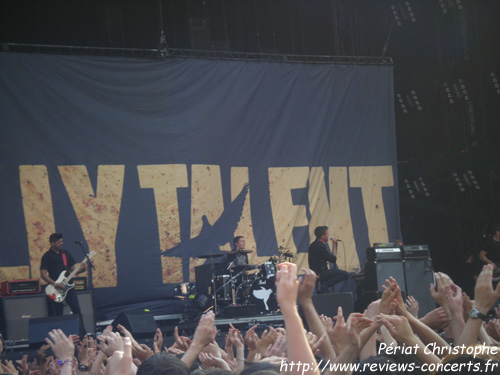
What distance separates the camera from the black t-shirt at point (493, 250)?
31.8 ft

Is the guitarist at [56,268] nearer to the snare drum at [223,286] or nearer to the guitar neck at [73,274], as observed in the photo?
the guitar neck at [73,274]

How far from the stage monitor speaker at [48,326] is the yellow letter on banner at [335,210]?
5156mm

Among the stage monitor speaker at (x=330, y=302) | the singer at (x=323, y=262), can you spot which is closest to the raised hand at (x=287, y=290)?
the stage monitor speaker at (x=330, y=302)

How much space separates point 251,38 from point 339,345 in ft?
32.3

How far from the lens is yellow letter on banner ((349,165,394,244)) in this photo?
1165 cm

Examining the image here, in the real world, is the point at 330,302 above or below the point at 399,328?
below

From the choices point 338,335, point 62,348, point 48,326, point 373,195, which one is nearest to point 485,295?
point 338,335

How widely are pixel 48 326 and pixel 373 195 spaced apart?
657cm

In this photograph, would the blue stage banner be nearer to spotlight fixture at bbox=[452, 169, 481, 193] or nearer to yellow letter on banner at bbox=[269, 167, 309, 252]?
yellow letter on banner at bbox=[269, 167, 309, 252]

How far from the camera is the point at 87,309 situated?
962 centimetres

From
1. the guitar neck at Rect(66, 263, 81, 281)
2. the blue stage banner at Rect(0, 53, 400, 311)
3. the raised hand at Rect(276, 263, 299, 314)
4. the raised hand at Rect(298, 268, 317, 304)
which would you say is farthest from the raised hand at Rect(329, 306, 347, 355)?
the blue stage banner at Rect(0, 53, 400, 311)

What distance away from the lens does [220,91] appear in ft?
36.5

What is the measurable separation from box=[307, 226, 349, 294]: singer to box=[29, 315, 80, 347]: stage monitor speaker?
4203mm

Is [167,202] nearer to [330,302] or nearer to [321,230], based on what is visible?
[321,230]
